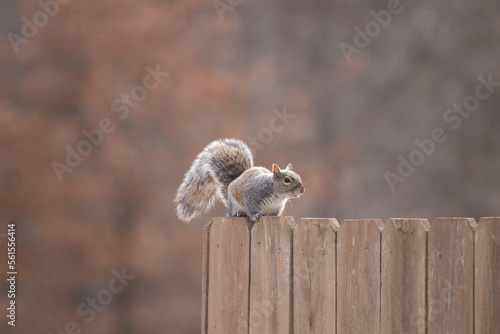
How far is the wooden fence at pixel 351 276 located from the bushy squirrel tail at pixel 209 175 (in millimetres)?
279

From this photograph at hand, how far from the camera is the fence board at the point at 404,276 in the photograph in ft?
6.68

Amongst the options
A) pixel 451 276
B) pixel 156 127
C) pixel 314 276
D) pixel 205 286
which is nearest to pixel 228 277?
pixel 205 286

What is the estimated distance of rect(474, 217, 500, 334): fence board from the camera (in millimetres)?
1890

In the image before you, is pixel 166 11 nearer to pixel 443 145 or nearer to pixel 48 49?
pixel 48 49

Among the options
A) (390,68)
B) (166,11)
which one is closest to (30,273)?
(166,11)

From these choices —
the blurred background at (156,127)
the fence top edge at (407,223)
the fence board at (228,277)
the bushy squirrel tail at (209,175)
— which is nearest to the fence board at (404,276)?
the fence top edge at (407,223)

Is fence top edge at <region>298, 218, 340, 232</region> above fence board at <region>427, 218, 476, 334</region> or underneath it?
above

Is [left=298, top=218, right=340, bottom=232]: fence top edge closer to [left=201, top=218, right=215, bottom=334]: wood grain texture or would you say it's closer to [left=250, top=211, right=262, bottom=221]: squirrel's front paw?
[left=250, top=211, right=262, bottom=221]: squirrel's front paw

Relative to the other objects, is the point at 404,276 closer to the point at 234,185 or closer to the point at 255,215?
the point at 255,215

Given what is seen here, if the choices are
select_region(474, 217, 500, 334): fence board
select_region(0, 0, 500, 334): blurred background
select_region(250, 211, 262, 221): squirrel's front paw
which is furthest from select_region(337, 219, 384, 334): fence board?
select_region(0, 0, 500, 334): blurred background

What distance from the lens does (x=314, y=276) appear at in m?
2.26

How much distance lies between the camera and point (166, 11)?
251 inches

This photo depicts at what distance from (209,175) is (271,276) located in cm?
65

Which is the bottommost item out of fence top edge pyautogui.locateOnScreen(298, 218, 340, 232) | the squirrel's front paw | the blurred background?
fence top edge pyautogui.locateOnScreen(298, 218, 340, 232)
